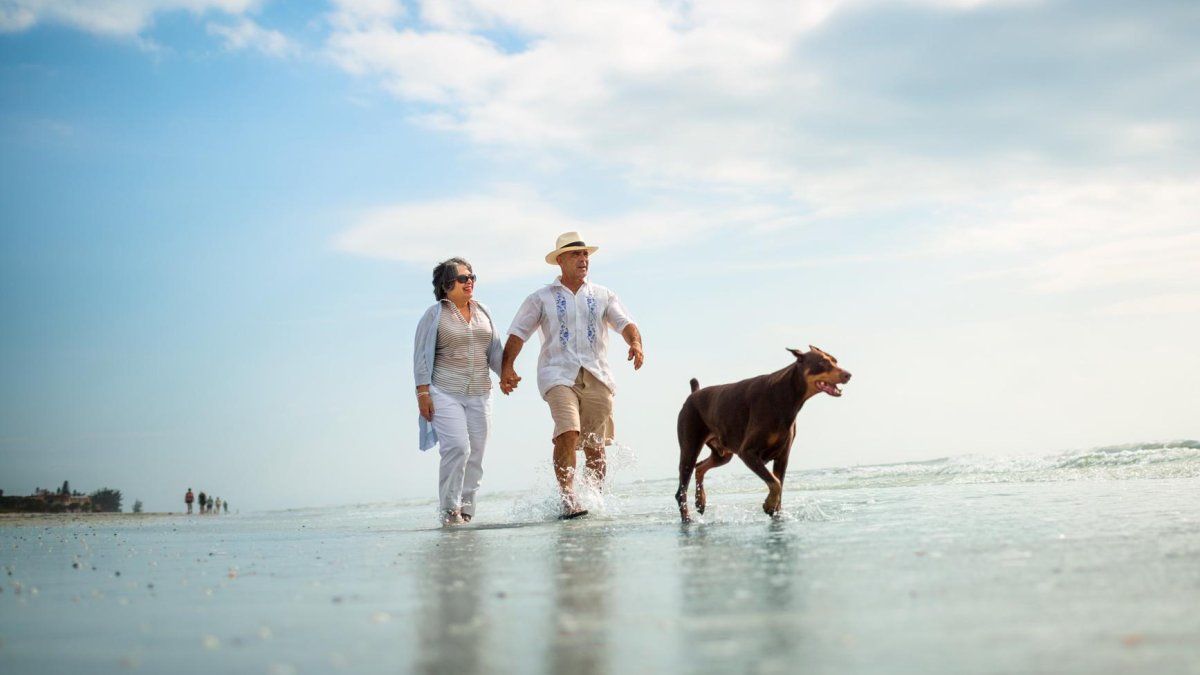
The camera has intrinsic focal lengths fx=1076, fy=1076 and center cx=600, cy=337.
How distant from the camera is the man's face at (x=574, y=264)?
10.0m

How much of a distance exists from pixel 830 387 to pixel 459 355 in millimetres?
3989

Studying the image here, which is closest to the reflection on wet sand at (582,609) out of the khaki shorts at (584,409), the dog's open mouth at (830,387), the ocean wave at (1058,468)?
the dog's open mouth at (830,387)

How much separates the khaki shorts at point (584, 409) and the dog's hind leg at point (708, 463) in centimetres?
140

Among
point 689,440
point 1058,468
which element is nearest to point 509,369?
point 689,440

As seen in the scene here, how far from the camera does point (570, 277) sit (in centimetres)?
1013

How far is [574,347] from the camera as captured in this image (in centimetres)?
1006

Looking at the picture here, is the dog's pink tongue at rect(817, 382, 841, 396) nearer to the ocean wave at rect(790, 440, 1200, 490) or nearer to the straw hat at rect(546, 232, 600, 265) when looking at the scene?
the straw hat at rect(546, 232, 600, 265)

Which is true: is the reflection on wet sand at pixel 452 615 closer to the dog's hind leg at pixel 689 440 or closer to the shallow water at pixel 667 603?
the shallow water at pixel 667 603

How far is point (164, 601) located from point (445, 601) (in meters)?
1.28

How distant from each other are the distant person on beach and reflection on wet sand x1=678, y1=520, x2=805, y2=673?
4.13 m

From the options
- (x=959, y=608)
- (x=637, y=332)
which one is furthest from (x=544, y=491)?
(x=959, y=608)

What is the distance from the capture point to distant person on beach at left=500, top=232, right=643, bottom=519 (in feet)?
32.5

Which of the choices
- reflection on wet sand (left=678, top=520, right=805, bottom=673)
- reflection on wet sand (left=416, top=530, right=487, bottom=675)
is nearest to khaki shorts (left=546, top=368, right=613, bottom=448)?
reflection on wet sand (left=416, top=530, right=487, bottom=675)

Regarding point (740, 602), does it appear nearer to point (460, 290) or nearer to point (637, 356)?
point (637, 356)
